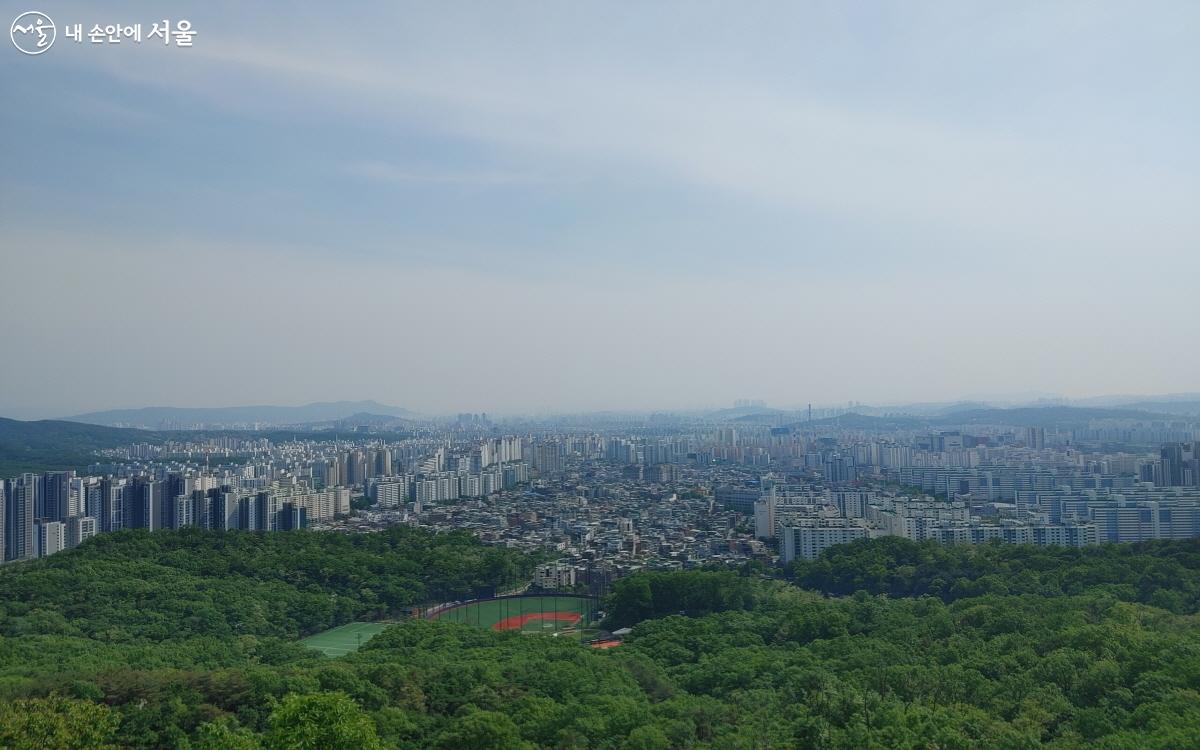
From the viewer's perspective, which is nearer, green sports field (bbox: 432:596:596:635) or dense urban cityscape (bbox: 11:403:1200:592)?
green sports field (bbox: 432:596:596:635)

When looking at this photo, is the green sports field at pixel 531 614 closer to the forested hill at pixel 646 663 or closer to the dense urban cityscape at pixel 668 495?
the forested hill at pixel 646 663

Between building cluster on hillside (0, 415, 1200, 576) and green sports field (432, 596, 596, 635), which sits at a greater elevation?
building cluster on hillside (0, 415, 1200, 576)

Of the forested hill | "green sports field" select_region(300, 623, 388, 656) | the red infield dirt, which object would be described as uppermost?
the forested hill

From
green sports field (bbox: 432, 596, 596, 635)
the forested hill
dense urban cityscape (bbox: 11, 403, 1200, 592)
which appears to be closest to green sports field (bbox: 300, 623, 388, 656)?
the forested hill

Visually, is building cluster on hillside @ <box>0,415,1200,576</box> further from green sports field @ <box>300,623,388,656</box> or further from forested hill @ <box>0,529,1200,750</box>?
forested hill @ <box>0,529,1200,750</box>

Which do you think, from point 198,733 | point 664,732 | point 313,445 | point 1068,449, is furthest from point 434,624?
point 313,445

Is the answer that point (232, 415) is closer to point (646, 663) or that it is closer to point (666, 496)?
point (666, 496)

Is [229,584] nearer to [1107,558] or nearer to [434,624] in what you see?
[434,624]

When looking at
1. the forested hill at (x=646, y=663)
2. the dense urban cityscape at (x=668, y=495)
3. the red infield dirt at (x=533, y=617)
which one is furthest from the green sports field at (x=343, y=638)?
the dense urban cityscape at (x=668, y=495)
